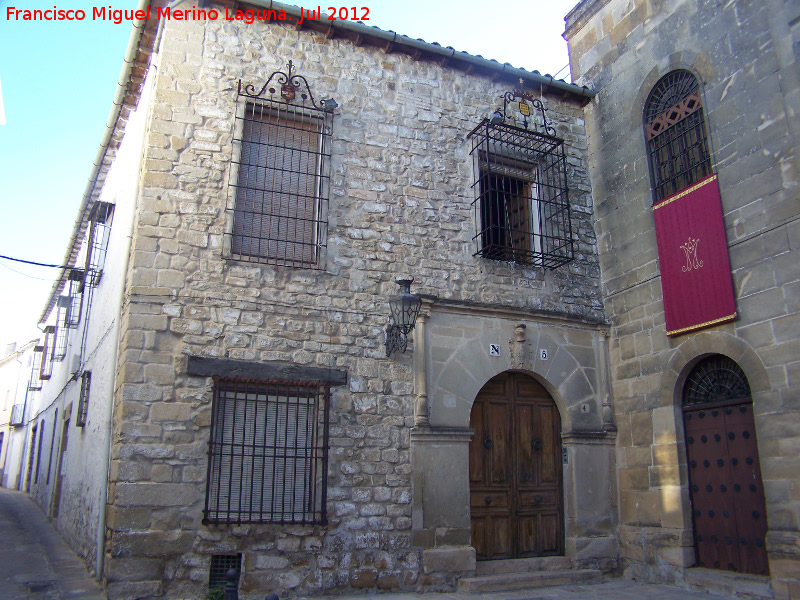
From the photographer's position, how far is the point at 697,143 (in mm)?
6996

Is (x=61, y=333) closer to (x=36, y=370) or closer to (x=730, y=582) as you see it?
(x=36, y=370)

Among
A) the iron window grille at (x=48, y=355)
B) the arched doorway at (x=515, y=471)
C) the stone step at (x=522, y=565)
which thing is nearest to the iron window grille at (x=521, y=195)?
the arched doorway at (x=515, y=471)

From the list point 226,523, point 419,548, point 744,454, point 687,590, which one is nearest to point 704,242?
point 744,454

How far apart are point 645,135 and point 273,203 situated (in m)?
4.54

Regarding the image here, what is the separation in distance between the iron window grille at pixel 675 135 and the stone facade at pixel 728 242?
0.12m

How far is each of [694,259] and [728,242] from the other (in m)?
0.40

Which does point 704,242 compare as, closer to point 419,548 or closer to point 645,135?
point 645,135

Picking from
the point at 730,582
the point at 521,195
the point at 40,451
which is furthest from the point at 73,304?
the point at 730,582

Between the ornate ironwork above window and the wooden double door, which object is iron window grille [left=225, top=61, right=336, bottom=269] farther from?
the wooden double door

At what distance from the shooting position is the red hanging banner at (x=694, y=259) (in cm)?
643

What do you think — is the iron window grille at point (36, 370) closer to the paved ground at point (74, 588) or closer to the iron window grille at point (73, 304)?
the iron window grille at point (73, 304)

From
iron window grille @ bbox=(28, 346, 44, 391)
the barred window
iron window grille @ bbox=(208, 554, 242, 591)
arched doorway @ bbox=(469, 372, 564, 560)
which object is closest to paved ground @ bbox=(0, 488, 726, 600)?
arched doorway @ bbox=(469, 372, 564, 560)

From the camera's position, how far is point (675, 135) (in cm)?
730

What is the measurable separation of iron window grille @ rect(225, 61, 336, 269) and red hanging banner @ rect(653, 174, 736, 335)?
3.83m
